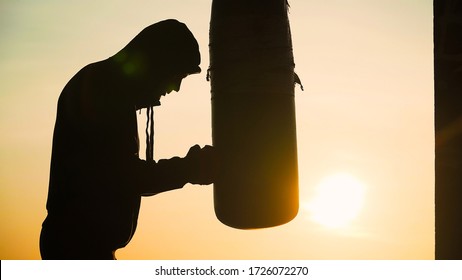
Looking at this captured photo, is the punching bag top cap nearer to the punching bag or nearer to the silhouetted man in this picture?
the silhouetted man

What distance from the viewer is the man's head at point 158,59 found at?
227 centimetres

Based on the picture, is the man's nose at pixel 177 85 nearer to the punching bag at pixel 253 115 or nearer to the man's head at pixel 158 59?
the man's head at pixel 158 59

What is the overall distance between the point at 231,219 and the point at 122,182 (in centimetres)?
51

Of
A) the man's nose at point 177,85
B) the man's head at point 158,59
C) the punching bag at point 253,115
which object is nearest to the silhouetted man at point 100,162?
the man's head at point 158,59

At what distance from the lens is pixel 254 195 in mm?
2352

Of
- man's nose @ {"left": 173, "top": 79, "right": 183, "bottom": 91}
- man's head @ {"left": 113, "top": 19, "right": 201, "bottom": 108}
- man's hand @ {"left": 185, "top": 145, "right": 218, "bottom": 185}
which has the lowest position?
man's hand @ {"left": 185, "top": 145, "right": 218, "bottom": 185}

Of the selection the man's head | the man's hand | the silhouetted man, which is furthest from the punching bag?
the silhouetted man

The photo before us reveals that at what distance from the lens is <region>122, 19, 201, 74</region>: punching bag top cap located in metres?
2.29

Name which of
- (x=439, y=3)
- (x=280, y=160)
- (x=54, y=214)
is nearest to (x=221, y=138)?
(x=280, y=160)

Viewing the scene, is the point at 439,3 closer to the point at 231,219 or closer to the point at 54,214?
the point at 231,219

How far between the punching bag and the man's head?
0.15m

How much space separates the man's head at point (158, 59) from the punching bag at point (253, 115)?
0.15m

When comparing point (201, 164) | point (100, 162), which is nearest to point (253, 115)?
point (201, 164)
